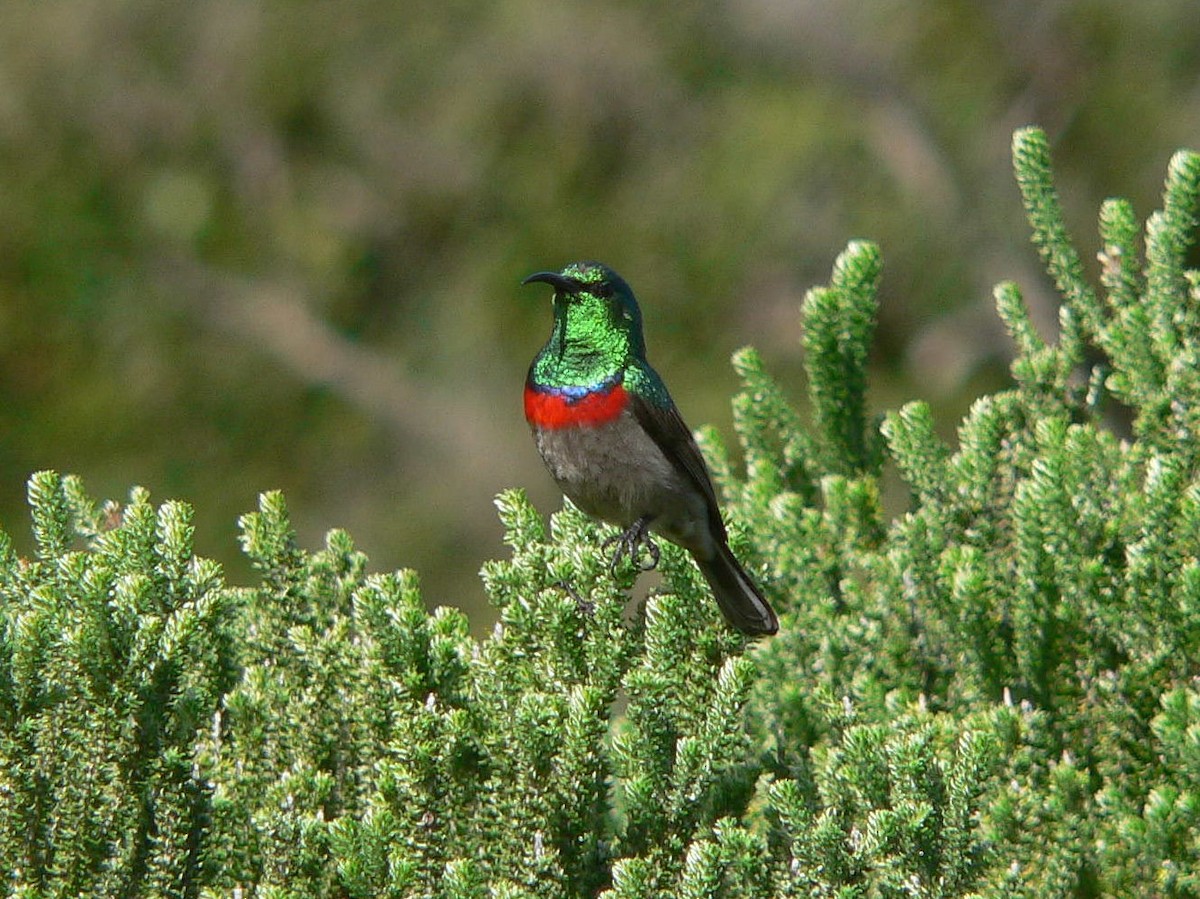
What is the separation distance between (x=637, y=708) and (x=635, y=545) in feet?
2.64

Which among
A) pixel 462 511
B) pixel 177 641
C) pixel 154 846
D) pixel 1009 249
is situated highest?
pixel 1009 249

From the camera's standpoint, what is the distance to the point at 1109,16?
30.0 feet

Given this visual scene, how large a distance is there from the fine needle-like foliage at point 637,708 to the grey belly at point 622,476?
32 centimetres

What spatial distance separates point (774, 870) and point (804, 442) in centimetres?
143

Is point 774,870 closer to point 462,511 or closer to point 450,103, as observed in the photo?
point 462,511

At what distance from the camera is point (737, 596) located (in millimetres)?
3025

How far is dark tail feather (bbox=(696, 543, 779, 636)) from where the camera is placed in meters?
2.88

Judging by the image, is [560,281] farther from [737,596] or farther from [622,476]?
[737,596]

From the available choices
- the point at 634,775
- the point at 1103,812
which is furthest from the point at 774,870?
the point at 1103,812

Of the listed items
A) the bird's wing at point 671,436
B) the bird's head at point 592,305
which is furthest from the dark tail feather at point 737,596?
the bird's head at point 592,305

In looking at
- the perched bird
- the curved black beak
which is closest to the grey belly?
the perched bird

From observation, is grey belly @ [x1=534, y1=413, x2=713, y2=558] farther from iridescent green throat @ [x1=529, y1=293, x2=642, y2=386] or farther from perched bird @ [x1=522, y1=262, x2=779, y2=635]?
iridescent green throat @ [x1=529, y1=293, x2=642, y2=386]

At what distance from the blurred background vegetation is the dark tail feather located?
5540mm

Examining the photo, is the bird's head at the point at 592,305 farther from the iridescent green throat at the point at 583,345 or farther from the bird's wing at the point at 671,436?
the bird's wing at the point at 671,436
